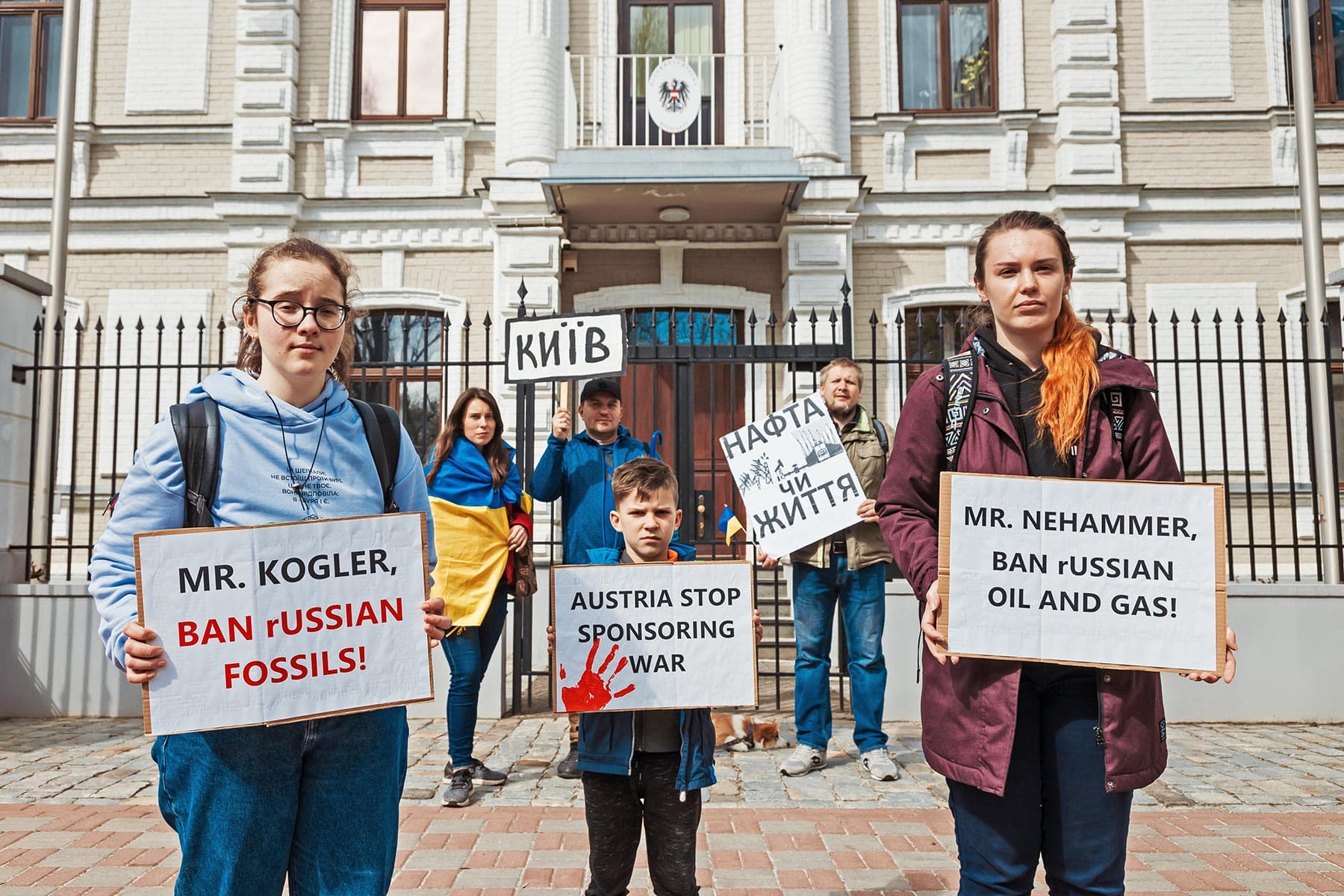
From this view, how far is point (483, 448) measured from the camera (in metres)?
5.41

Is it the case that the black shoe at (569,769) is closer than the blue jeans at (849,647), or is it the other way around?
the black shoe at (569,769)

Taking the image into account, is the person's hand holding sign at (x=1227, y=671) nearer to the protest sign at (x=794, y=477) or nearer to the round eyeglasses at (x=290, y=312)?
the round eyeglasses at (x=290, y=312)

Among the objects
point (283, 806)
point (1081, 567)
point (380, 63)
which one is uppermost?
point (380, 63)

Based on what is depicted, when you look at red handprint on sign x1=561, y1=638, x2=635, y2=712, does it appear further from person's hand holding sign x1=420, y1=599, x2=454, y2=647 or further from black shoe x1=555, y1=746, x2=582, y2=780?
black shoe x1=555, y1=746, x2=582, y2=780

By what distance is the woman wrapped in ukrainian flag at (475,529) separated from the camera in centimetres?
505

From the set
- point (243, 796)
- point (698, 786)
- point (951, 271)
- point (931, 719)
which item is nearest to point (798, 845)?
point (698, 786)

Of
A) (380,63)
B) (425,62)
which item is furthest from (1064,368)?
(380,63)

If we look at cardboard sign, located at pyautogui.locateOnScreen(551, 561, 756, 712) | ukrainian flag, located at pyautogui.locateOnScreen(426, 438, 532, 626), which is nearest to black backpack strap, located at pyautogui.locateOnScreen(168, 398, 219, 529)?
cardboard sign, located at pyautogui.locateOnScreen(551, 561, 756, 712)

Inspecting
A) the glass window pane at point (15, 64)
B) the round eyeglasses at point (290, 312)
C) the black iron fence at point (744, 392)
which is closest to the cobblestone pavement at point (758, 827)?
the round eyeglasses at point (290, 312)

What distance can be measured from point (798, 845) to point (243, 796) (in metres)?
2.70

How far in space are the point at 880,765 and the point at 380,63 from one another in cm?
1080

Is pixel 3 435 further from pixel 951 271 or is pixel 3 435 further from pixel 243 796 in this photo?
pixel 951 271

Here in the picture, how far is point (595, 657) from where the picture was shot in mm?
3086

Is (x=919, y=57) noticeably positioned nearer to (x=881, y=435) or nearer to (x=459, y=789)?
(x=881, y=435)
